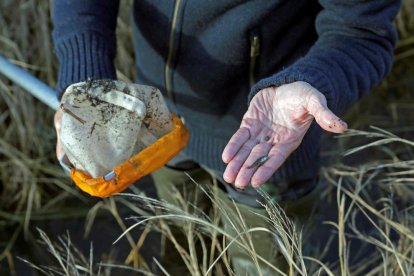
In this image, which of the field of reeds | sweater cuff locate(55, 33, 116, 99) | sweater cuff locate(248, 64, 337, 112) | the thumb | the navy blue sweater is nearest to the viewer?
the thumb

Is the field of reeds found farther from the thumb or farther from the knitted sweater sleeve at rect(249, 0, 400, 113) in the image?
the thumb

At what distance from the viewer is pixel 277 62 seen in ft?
4.49

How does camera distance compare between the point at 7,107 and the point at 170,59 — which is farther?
the point at 7,107

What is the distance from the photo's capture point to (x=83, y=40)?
1348mm

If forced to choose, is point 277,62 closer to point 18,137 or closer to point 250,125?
point 250,125

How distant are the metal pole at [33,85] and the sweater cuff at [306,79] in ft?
1.56

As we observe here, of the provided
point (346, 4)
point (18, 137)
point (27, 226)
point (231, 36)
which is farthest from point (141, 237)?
point (346, 4)

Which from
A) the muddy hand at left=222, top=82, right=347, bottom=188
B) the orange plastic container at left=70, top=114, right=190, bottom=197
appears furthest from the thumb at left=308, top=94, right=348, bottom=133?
the orange plastic container at left=70, top=114, right=190, bottom=197

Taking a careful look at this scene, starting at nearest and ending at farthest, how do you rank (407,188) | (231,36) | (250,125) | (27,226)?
(250,125) → (231,36) → (407,188) → (27,226)

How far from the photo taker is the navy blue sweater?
1222mm

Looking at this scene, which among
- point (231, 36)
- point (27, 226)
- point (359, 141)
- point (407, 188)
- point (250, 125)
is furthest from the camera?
point (359, 141)

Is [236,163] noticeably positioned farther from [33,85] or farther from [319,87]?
[33,85]

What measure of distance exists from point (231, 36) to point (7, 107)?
1.31 m

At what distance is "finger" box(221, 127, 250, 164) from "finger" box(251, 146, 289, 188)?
5 centimetres
